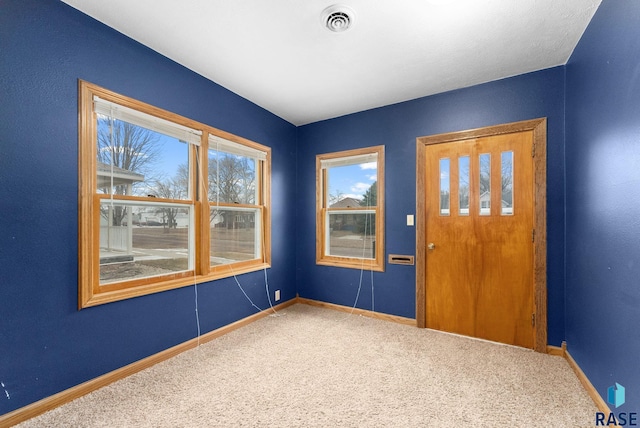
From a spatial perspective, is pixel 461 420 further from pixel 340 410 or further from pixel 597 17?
pixel 597 17

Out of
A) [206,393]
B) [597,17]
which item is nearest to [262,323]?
[206,393]

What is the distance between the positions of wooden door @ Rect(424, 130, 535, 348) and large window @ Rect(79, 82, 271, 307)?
2181 mm

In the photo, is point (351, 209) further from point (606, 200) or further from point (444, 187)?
point (606, 200)

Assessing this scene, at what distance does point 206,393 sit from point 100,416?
591mm

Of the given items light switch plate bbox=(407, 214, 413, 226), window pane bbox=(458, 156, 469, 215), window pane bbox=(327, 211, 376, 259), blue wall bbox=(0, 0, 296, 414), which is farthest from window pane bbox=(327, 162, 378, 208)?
A: blue wall bbox=(0, 0, 296, 414)

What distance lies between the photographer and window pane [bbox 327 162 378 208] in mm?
3436

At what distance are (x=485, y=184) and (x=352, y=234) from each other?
5.41 ft

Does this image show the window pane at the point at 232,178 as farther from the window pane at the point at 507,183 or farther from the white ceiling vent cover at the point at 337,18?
the window pane at the point at 507,183

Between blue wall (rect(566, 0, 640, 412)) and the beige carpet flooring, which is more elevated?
blue wall (rect(566, 0, 640, 412))

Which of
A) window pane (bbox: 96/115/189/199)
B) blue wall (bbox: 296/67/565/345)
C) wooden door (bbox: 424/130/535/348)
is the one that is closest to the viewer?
window pane (bbox: 96/115/189/199)

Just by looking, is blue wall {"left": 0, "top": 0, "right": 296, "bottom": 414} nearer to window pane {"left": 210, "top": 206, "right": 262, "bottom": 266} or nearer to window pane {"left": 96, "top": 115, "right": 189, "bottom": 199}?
window pane {"left": 96, "top": 115, "right": 189, "bottom": 199}

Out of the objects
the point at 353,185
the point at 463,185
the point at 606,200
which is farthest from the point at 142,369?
the point at 606,200

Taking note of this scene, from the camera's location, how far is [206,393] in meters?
1.85

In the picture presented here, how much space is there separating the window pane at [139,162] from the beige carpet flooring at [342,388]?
4.83ft
